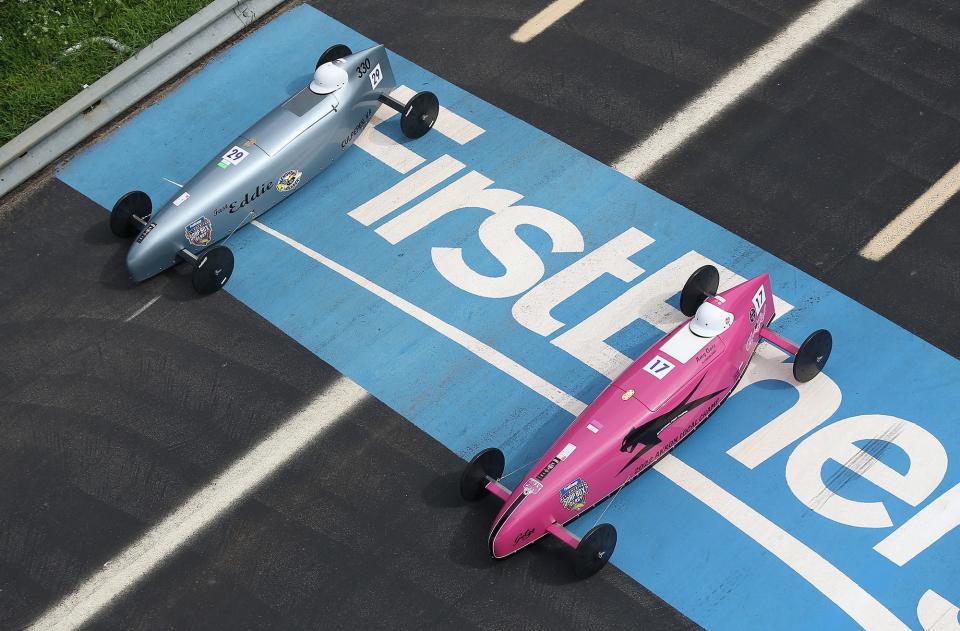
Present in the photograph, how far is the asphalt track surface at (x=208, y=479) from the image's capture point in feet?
41.1

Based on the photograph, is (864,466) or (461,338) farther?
(461,338)

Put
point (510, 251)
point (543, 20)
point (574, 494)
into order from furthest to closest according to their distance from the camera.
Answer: point (543, 20) < point (510, 251) < point (574, 494)

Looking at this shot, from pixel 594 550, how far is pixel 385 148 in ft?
22.7

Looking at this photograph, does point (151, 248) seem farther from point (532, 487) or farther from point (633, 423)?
point (633, 423)

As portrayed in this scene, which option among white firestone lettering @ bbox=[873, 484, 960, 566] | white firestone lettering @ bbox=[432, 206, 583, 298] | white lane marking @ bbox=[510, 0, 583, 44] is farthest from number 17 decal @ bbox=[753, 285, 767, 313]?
white lane marking @ bbox=[510, 0, 583, 44]

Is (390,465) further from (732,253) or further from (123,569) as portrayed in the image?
(732,253)

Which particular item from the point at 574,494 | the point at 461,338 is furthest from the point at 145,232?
the point at 574,494

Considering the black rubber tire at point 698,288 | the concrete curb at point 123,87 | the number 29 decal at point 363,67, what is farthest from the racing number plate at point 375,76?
the black rubber tire at point 698,288

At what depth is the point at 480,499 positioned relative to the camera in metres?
13.2

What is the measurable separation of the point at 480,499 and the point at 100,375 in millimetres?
4784

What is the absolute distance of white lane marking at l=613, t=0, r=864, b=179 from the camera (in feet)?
54.3

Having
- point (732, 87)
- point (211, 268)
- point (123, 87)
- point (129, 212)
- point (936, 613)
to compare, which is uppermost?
point (123, 87)

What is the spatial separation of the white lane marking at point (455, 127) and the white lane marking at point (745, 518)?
3.03m

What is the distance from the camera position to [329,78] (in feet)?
53.0
